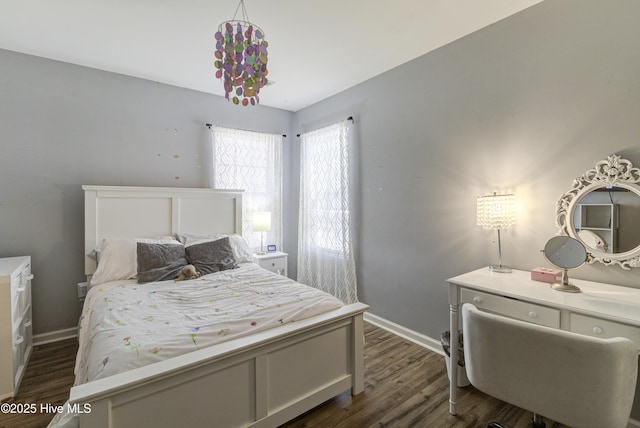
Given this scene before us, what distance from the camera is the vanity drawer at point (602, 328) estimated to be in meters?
1.24

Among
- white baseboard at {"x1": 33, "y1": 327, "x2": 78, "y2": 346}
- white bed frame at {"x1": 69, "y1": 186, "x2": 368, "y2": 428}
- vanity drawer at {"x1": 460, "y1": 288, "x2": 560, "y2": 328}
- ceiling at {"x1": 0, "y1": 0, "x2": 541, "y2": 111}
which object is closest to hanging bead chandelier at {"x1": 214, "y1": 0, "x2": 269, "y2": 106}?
ceiling at {"x1": 0, "y1": 0, "x2": 541, "y2": 111}

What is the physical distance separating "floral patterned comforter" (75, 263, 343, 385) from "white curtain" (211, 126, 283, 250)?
1.42m

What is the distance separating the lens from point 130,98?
9.86 ft

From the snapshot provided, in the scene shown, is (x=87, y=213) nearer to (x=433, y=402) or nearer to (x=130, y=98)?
(x=130, y=98)

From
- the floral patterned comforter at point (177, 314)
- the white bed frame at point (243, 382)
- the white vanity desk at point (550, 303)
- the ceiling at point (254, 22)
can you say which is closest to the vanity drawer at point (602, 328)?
the white vanity desk at point (550, 303)

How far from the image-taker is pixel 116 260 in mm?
2516

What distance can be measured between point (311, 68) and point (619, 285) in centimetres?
283

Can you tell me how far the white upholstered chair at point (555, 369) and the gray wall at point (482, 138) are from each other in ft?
3.17

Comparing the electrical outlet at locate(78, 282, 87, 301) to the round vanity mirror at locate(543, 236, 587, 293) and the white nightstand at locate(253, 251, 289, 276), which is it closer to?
the white nightstand at locate(253, 251, 289, 276)

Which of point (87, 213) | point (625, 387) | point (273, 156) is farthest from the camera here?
point (273, 156)

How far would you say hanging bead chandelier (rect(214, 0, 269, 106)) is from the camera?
165 cm

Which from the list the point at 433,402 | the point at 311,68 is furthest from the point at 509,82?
the point at 433,402

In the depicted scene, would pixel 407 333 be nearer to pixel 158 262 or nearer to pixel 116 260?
pixel 158 262

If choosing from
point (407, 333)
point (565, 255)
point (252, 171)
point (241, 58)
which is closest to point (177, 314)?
point (241, 58)
